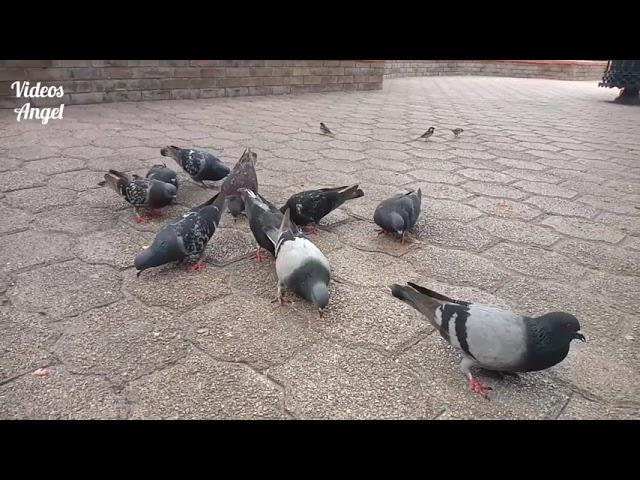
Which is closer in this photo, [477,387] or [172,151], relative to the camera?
[477,387]

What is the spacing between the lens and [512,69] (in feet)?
66.7

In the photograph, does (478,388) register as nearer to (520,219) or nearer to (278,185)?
(520,219)

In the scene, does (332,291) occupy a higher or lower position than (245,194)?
lower

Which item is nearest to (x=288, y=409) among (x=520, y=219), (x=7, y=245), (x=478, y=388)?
(x=478, y=388)

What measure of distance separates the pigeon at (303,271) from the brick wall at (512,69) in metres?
15.8

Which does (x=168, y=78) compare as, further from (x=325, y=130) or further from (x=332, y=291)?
(x=332, y=291)

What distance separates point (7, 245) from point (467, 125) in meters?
7.18

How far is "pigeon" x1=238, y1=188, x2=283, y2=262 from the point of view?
2692mm

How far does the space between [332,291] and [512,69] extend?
69.6 ft

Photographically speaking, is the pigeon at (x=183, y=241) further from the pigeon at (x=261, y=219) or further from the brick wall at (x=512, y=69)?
the brick wall at (x=512, y=69)

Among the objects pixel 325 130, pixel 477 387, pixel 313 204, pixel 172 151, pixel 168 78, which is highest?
pixel 168 78

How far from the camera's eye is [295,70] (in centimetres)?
1073

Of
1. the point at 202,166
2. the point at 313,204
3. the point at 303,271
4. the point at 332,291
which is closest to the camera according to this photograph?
the point at 303,271

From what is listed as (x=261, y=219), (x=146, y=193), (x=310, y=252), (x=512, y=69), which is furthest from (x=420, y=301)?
(x=512, y=69)
